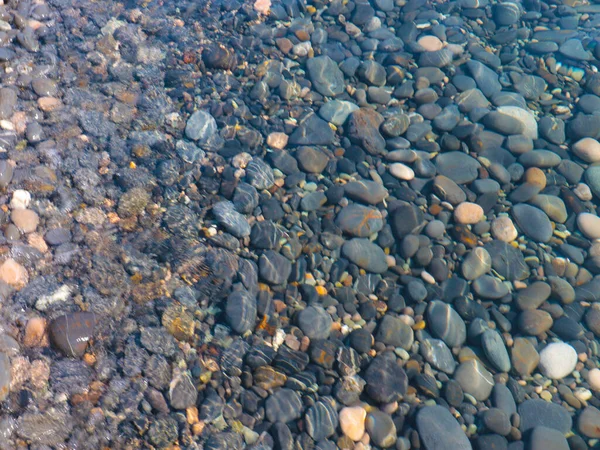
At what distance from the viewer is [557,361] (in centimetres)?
353

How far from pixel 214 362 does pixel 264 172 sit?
5.36ft

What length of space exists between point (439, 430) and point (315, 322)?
3.30 ft

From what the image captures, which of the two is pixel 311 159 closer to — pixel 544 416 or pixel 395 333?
pixel 395 333

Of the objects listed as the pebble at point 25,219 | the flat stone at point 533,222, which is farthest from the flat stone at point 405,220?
the pebble at point 25,219

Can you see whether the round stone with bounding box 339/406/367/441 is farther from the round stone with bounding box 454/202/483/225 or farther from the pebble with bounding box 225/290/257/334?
the round stone with bounding box 454/202/483/225

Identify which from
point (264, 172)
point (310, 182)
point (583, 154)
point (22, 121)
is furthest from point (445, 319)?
point (22, 121)

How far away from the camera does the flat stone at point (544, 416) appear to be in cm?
326

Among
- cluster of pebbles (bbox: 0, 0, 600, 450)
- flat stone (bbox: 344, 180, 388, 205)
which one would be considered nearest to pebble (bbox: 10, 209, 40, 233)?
cluster of pebbles (bbox: 0, 0, 600, 450)

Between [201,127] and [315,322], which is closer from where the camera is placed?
[315,322]

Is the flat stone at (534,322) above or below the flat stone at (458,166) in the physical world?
below

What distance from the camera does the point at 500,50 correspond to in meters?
5.56

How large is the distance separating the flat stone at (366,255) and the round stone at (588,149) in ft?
6.85

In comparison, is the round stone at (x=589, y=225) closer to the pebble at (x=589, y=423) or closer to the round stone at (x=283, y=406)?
the pebble at (x=589, y=423)

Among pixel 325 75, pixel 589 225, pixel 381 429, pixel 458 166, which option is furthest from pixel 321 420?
pixel 325 75
